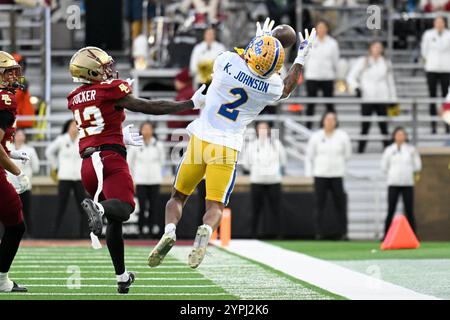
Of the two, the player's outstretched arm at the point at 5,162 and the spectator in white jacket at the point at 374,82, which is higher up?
the player's outstretched arm at the point at 5,162

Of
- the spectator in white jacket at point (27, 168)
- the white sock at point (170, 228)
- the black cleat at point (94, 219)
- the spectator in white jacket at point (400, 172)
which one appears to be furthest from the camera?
the spectator in white jacket at point (400, 172)

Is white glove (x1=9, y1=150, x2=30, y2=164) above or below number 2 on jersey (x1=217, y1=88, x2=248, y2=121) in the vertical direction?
below

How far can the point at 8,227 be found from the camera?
1007 centimetres

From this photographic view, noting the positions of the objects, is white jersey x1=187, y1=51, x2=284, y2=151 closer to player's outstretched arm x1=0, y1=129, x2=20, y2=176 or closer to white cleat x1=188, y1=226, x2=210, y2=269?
white cleat x1=188, y1=226, x2=210, y2=269

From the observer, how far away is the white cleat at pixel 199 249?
9570mm

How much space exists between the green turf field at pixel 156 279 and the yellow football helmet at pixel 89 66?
64.5 inches

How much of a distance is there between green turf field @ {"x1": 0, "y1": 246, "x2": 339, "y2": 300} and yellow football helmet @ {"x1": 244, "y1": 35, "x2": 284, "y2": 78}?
5.73ft

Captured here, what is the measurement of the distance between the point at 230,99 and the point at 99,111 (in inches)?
45.9

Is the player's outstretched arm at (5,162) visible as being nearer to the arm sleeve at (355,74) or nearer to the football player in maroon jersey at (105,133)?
the football player in maroon jersey at (105,133)

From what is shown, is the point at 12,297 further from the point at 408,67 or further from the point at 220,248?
the point at 408,67

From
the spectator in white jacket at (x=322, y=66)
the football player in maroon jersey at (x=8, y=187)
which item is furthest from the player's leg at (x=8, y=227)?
the spectator in white jacket at (x=322, y=66)

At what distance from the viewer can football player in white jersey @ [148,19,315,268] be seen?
10.2 m

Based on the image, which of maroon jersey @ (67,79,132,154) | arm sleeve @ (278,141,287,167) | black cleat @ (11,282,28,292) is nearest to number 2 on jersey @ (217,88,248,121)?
maroon jersey @ (67,79,132,154)

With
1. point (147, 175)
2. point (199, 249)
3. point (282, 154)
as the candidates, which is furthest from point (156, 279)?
point (282, 154)
